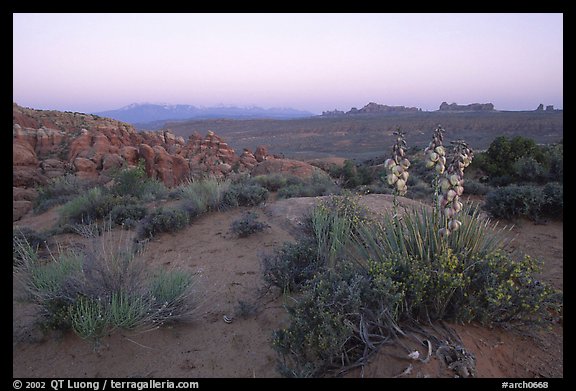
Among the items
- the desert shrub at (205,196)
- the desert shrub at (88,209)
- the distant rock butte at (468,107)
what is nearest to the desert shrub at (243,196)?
the desert shrub at (205,196)

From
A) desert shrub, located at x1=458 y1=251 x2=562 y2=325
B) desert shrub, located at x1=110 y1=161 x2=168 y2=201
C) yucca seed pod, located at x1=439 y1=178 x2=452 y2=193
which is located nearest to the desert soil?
desert shrub, located at x1=458 y1=251 x2=562 y2=325

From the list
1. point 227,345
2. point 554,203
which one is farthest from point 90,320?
point 554,203

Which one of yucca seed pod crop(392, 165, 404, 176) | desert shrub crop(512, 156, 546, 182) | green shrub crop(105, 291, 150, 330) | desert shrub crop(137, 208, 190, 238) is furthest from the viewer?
desert shrub crop(512, 156, 546, 182)

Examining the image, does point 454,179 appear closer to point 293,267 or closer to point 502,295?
point 502,295

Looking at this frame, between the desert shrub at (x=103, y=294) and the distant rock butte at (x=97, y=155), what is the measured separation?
9.83 meters

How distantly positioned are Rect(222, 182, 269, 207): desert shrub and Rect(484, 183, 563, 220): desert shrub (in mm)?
5037

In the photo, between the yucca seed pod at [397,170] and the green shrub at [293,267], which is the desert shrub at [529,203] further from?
the yucca seed pod at [397,170]

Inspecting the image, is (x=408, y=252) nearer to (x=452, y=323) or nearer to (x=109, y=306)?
(x=452, y=323)

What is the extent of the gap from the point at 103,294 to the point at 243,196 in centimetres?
545

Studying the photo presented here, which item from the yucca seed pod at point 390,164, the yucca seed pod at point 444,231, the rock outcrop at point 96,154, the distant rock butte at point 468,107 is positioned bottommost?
the rock outcrop at point 96,154

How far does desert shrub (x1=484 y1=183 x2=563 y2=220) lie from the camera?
709 centimetres

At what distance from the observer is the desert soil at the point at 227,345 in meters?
3.05

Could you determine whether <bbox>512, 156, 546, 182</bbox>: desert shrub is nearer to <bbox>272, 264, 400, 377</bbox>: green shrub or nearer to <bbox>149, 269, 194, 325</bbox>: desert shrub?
<bbox>272, 264, 400, 377</bbox>: green shrub
